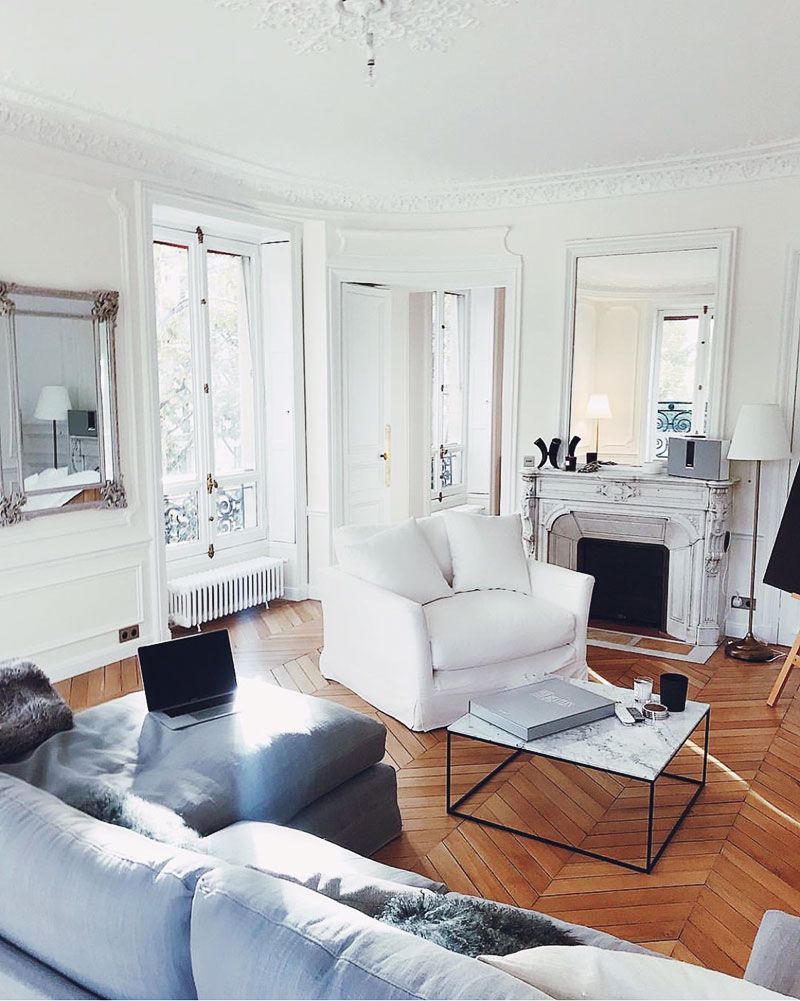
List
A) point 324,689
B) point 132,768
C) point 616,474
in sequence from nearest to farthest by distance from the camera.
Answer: point 132,768 < point 324,689 < point 616,474

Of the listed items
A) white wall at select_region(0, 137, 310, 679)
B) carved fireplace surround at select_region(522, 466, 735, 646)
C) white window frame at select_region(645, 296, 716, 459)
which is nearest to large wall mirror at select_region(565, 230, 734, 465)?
white window frame at select_region(645, 296, 716, 459)

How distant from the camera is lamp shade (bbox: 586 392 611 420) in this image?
5.17m

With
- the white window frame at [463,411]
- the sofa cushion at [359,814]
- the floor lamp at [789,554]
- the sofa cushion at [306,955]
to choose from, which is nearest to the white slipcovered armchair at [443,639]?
the sofa cushion at [359,814]

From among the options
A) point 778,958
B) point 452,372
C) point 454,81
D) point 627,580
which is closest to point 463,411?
point 452,372

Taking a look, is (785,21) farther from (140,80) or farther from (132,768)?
(132,768)

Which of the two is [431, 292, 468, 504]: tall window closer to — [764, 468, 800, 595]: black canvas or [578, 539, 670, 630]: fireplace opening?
[578, 539, 670, 630]: fireplace opening

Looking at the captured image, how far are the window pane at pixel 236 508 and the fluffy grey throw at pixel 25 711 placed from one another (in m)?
3.05

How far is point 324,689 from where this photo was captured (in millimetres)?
4172

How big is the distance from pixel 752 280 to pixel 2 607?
423cm

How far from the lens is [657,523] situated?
5008 mm

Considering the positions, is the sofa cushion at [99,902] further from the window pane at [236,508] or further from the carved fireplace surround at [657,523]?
the window pane at [236,508]

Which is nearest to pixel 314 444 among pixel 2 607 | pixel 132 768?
pixel 2 607

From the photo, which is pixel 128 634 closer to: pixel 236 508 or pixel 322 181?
pixel 236 508

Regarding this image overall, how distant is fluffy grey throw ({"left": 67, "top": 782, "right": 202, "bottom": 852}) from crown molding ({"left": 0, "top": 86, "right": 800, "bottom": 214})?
300 centimetres
